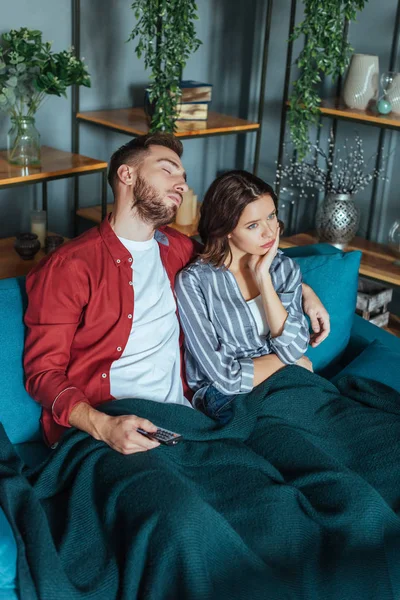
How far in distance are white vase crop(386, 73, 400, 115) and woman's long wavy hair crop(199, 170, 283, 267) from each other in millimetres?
1212

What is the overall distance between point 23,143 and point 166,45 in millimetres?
560

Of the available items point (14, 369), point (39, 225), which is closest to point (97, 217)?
point (39, 225)

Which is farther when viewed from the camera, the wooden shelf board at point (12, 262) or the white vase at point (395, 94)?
the white vase at point (395, 94)

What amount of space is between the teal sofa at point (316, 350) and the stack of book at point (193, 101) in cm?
86

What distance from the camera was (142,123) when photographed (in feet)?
9.39

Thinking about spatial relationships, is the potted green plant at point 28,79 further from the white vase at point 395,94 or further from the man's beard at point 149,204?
the white vase at point 395,94

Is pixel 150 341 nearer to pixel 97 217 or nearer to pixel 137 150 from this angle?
pixel 137 150

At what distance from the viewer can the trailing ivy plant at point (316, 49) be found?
274 cm

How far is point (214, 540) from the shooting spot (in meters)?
1.44

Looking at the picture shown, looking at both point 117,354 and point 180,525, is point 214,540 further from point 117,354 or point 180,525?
point 117,354

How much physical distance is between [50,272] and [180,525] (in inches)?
25.9

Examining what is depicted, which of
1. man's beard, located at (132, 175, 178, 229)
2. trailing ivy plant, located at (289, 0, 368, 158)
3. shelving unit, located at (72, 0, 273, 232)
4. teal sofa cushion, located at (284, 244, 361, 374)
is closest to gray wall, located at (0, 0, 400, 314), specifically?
shelving unit, located at (72, 0, 273, 232)

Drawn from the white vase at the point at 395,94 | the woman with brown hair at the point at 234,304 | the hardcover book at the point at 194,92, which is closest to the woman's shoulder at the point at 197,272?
the woman with brown hair at the point at 234,304

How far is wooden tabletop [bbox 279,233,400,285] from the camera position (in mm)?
Answer: 2994
